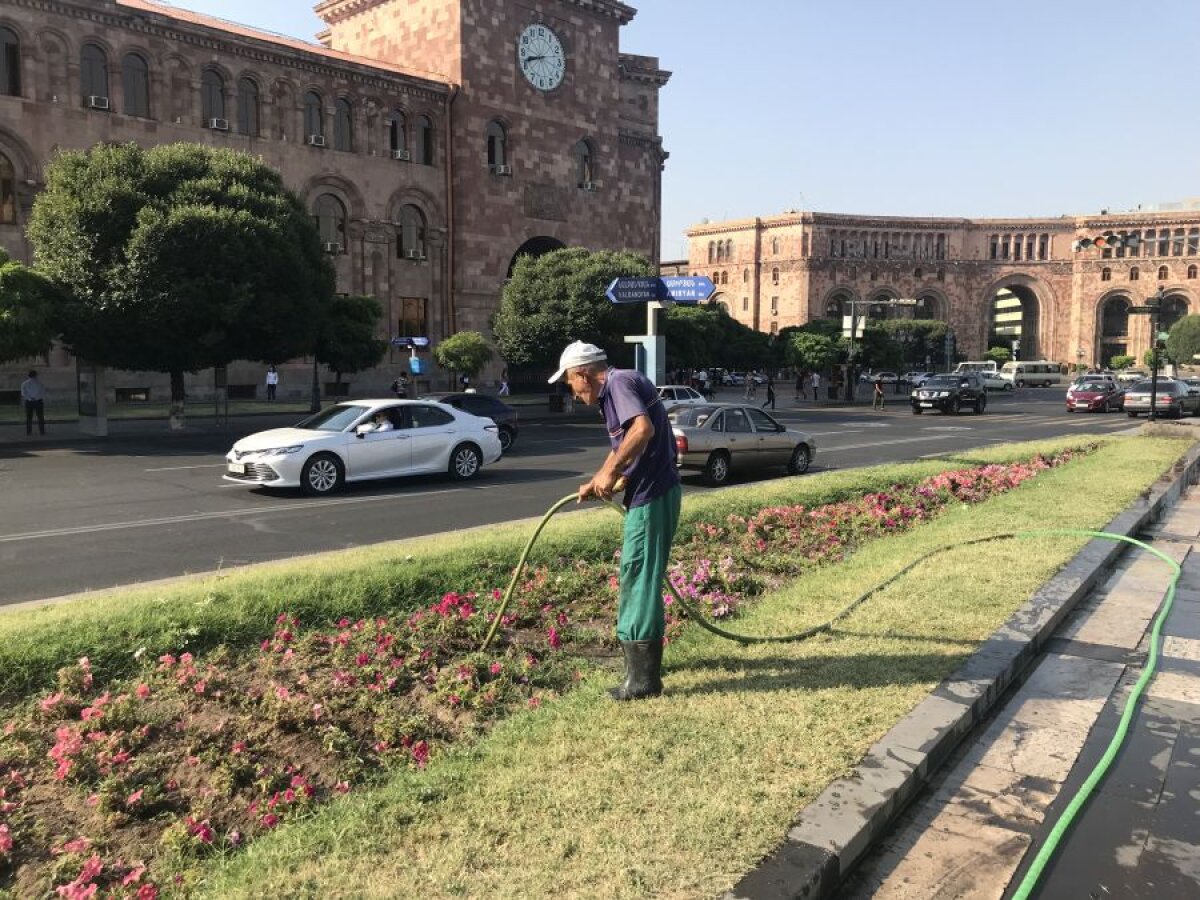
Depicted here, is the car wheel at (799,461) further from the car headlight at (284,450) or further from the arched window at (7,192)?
the arched window at (7,192)

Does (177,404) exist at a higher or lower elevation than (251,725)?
higher

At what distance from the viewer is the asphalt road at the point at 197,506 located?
8.67 meters

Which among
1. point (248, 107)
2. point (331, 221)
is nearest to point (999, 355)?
point (331, 221)

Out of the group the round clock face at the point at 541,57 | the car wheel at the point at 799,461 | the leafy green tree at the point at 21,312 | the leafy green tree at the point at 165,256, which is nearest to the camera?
the car wheel at the point at 799,461

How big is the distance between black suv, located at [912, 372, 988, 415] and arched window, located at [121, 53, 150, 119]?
108ft

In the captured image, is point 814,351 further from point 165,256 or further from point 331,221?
point 165,256

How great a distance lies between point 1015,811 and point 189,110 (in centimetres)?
3763

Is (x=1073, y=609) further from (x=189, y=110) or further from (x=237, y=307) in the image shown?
(x=189, y=110)

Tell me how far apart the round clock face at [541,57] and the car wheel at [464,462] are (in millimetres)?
33655

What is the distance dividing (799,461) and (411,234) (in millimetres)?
29499

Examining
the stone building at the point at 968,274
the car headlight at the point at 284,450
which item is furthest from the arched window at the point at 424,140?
the stone building at the point at 968,274

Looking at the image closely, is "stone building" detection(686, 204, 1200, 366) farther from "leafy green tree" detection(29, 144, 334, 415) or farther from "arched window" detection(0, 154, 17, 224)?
"leafy green tree" detection(29, 144, 334, 415)

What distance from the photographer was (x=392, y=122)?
40.2 meters

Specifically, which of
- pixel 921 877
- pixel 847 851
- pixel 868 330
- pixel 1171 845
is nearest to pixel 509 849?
pixel 847 851
